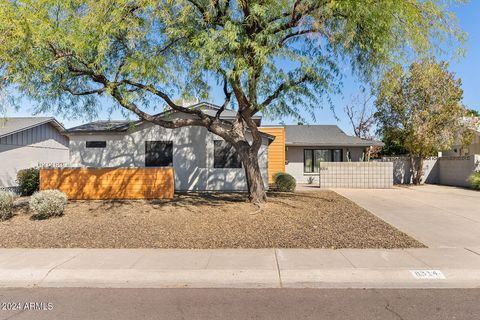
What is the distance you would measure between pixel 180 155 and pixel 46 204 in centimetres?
764

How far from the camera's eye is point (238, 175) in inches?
659

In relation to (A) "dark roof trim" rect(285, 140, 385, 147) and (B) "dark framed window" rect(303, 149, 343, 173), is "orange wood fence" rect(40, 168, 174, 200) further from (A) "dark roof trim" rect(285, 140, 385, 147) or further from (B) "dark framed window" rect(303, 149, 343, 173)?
(B) "dark framed window" rect(303, 149, 343, 173)

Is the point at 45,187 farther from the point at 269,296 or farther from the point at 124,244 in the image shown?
the point at 269,296

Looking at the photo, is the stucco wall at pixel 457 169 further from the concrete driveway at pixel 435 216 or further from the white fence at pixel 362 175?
the concrete driveway at pixel 435 216

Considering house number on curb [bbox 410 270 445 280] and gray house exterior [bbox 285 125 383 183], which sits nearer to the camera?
house number on curb [bbox 410 270 445 280]

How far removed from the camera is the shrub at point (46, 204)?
9.83 m

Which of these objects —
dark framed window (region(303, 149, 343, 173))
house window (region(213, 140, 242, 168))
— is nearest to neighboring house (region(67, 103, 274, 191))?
house window (region(213, 140, 242, 168))

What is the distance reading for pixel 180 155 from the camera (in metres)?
16.8

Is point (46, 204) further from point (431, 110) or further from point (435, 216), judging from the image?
point (431, 110)

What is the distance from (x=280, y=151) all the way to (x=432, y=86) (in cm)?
962

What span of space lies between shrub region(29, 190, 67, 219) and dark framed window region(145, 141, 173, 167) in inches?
268

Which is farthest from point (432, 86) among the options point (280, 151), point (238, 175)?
point (238, 175)

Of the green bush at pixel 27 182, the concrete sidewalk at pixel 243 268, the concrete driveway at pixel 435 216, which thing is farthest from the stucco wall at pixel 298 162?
the concrete sidewalk at pixel 243 268

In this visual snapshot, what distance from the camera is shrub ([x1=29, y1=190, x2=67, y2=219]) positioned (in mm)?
9828
